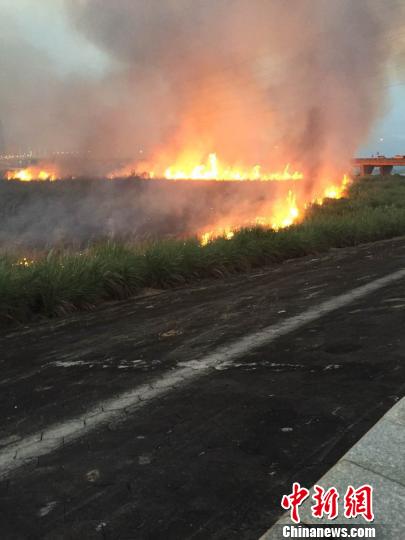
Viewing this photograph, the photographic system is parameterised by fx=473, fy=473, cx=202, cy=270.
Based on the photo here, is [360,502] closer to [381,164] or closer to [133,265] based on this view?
[133,265]

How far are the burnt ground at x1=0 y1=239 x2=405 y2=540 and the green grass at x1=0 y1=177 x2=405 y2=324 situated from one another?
1.66 feet

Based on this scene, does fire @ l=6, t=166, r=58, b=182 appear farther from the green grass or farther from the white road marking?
the white road marking

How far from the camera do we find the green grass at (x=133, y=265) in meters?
5.31

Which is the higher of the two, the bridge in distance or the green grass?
the bridge in distance

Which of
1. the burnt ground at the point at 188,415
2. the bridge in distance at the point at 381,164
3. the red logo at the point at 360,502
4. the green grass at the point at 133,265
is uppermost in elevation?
the bridge in distance at the point at 381,164

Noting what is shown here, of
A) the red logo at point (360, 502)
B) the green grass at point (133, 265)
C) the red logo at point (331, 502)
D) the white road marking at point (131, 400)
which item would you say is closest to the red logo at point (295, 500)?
the red logo at point (331, 502)

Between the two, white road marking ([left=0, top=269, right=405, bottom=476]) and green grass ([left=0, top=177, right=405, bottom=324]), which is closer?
white road marking ([left=0, top=269, right=405, bottom=476])

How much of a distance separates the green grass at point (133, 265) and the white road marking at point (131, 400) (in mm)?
2430

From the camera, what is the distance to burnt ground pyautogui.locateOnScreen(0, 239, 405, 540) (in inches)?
71.5

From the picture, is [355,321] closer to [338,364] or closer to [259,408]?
[338,364]

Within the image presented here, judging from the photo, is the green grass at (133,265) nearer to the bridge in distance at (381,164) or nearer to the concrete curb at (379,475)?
the concrete curb at (379,475)

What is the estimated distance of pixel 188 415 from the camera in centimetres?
261

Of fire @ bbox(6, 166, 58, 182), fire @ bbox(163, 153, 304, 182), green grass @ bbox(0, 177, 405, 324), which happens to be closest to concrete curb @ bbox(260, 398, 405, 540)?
green grass @ bbox(0, 177, 405, 324)

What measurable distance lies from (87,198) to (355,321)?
14.9 meters
